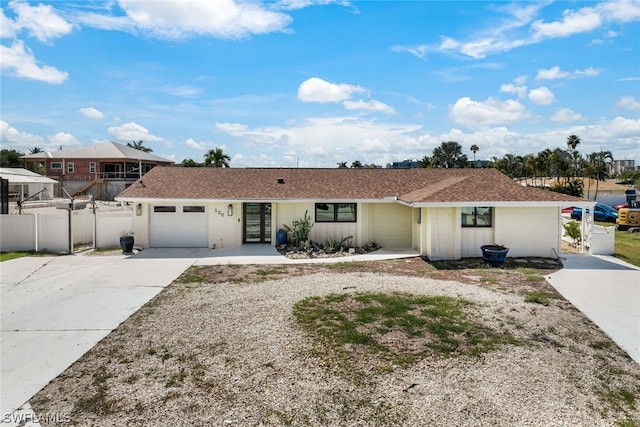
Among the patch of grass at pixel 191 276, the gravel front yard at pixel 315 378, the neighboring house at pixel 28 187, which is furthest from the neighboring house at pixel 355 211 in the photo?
the neighboring house at pixel 28 187

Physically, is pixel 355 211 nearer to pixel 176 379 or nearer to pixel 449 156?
pixel 176 379

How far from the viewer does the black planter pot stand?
16.3 metres

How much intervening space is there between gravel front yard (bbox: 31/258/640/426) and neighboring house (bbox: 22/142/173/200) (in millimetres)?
42886

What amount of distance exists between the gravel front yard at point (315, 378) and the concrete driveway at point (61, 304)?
391 millimetres

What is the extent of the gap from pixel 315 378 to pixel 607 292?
9083 millimetres

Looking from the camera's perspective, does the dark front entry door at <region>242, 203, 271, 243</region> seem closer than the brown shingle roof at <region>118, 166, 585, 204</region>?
No

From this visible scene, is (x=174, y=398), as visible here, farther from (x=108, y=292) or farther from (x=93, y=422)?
(x=108, y=292)

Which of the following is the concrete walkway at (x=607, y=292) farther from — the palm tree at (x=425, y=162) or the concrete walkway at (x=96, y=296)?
the palm tree at (x=425, y=162)

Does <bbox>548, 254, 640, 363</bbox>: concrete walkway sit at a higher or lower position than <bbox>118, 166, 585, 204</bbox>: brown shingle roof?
lower

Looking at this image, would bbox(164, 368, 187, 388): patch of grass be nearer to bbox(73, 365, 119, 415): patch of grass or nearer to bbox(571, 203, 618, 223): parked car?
bbox(73, 365, 119, 415): patch of grass

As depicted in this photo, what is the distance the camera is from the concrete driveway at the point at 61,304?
6293 millimetres

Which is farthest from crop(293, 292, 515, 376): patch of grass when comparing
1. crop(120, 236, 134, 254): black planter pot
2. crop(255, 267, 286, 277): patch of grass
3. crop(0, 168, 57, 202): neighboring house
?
crop(0, 168, 57, 202): neighboring house

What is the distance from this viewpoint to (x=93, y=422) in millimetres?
4855

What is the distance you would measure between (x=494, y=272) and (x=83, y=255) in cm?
1547
